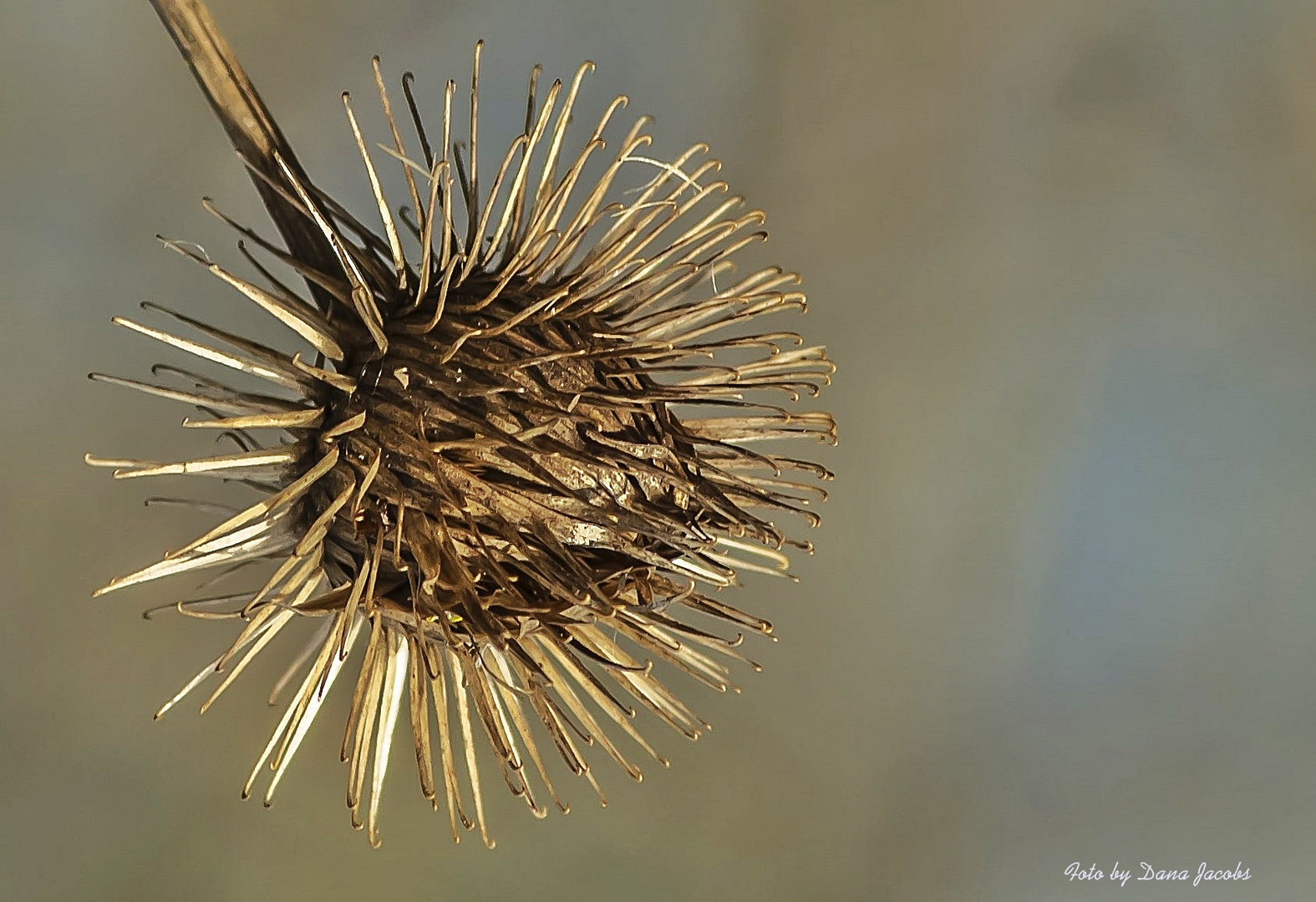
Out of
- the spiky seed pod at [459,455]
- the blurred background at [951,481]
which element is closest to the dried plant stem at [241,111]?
the spiky seed pod at [459,455]

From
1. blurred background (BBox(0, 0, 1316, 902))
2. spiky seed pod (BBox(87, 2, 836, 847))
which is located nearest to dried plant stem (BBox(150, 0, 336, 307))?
spiky seed pod (BBox(87, 2, 836, 847))

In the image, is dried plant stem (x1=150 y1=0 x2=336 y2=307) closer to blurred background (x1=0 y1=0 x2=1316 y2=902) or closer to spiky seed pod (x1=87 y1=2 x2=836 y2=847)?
spiky seed pod (x1=87 y1=2 x2=836 y2=847)

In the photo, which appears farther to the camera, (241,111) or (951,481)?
(951,481)

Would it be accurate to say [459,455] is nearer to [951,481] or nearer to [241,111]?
[241,111]

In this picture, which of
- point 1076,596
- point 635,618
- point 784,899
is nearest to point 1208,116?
point 1076,596

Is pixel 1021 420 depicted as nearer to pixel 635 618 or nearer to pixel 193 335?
pixel 635 618

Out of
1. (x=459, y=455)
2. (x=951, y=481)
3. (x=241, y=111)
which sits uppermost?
(x=951, y=481)

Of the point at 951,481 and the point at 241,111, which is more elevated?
the point at 951,481

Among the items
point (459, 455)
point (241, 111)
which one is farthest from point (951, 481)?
point (241, 111)

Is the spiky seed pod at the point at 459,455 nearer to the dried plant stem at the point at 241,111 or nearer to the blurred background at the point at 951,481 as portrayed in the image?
the dried plant stem at the point at 241,111

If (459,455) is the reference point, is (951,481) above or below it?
above
